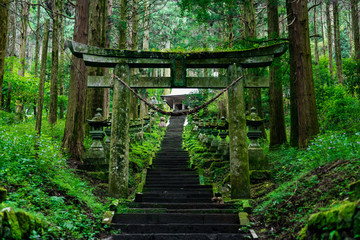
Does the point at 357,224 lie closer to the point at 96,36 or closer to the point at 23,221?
the point at 23,221

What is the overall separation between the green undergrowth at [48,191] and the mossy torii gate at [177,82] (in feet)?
3.87

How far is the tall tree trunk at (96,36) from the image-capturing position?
9633 mm

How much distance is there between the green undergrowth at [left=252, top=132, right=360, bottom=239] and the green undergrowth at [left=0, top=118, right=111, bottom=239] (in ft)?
10.8

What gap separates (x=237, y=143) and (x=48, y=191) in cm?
448

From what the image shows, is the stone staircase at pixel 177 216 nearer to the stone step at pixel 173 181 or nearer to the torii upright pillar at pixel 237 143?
the stone step at pixel 173 181

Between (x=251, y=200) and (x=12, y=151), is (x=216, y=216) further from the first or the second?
(x=12, y=151)

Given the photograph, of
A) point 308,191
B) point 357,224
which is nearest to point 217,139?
point 308,191

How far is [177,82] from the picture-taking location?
7.12 metres

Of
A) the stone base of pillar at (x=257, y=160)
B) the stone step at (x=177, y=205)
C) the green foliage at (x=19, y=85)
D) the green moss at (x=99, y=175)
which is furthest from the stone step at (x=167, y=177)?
the green foliage at (x=19, y=85)

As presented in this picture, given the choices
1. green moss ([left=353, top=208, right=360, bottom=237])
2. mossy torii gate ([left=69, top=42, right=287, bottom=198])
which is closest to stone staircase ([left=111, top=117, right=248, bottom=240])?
mossy torii gate ([left=69, top=42, right=287, bottom=198])

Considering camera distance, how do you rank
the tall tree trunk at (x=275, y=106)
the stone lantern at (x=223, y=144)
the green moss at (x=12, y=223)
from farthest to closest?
the tall tree trunk at (x=275, y=106)
the stone lantern at (x=223, y=144)
the green moss at (x=12, y=223)

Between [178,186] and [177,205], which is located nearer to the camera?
[177,205]

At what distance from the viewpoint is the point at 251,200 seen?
6.62 metres

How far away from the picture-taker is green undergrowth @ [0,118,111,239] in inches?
174
